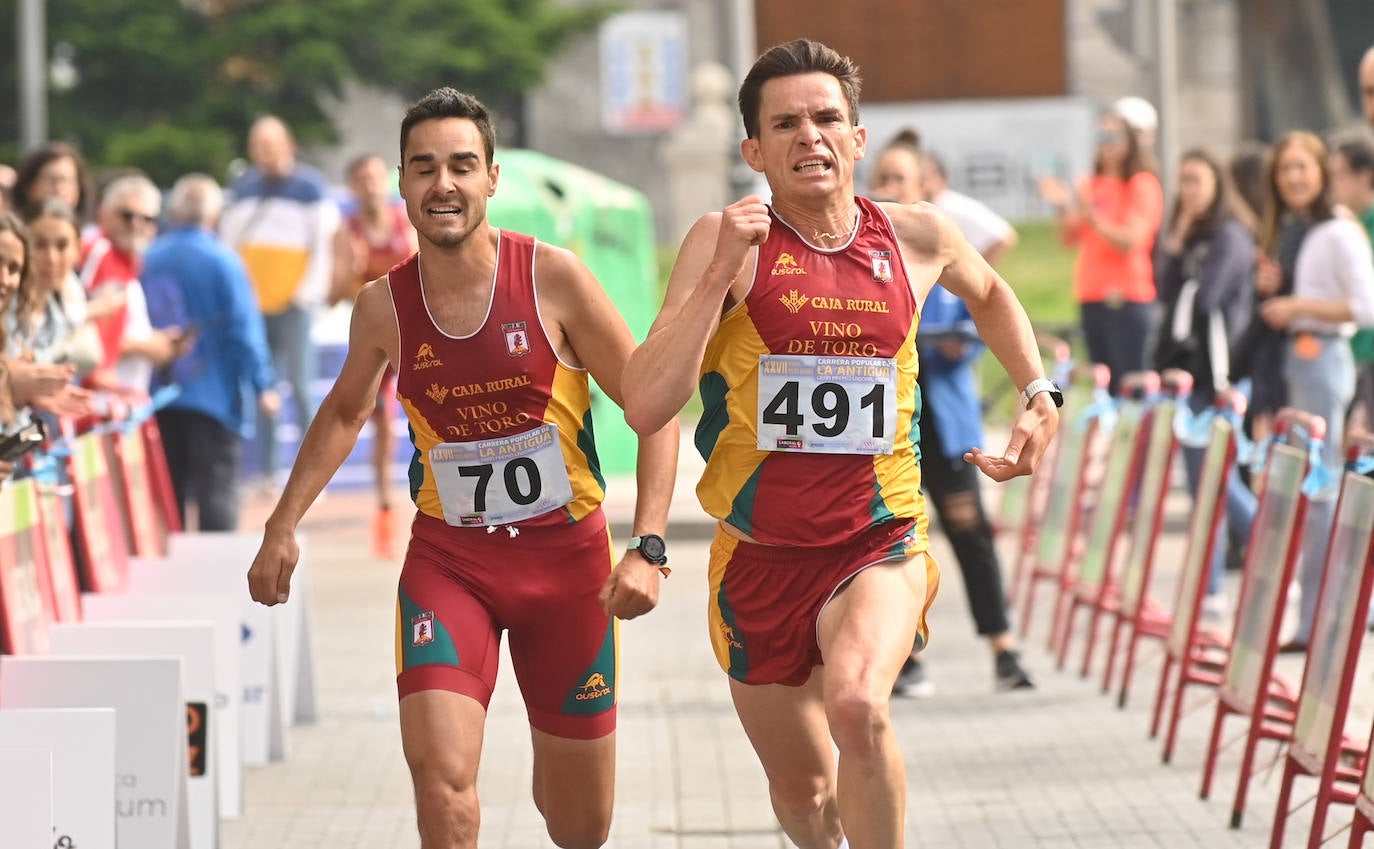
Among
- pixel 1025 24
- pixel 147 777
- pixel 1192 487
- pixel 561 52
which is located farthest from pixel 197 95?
pixel 147 777

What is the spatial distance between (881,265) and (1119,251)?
10.0m

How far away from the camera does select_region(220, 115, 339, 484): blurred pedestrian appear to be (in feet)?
54.6

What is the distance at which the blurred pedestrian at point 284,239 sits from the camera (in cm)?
1664

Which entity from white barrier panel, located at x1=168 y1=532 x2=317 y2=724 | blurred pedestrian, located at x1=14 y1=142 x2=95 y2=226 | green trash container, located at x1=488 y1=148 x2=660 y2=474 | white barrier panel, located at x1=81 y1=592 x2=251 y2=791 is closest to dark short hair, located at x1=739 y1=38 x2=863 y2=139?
white barrier panel, located at x1=81 y1=592 x2=251 y2=791

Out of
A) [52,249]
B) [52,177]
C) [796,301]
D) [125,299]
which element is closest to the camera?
[796,301]

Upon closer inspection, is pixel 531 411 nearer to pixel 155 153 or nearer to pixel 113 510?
pixel 113 510

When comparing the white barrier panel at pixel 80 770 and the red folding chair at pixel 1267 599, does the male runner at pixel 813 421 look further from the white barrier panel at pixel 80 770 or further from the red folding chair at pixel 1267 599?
the red folding chair at pixel 1267 599

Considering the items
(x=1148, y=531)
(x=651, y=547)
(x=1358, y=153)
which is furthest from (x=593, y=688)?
(x=1358, y=153)

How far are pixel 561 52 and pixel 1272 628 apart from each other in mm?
33644

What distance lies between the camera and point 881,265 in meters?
5.70

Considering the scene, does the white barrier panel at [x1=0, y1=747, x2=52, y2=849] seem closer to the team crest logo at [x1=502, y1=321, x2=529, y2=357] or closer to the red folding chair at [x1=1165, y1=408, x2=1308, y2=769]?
the team crest logo at [x1=502, y1=321, x2=529, y2=357]

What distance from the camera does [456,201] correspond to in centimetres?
586

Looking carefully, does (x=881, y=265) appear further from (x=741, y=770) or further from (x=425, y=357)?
(x=741, y=770)

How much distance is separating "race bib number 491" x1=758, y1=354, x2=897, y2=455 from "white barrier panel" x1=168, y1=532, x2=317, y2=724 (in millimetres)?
3117
